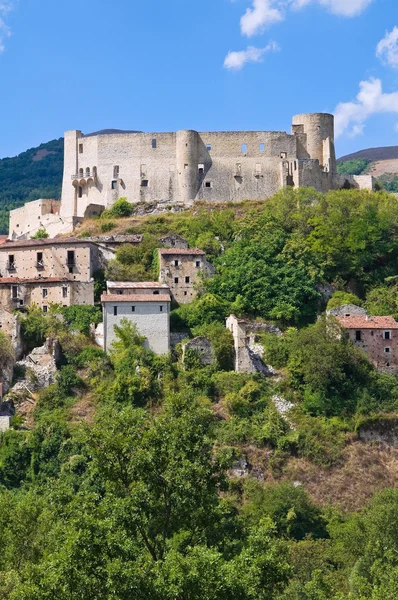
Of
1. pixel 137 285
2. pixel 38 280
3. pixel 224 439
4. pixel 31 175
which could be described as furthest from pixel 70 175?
pixel 31 175

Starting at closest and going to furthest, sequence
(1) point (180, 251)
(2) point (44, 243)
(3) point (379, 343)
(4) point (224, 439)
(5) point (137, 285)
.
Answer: (4) point (224, 439)
(3) point (379, 343)
(5) point (137, 285)
(1) point (180, 251)
(2) point (44, 243)

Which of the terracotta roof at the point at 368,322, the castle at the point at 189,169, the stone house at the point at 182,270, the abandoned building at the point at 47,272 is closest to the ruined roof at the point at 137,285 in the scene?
the stone house at the point at 182,270

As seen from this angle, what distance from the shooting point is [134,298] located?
59.6m

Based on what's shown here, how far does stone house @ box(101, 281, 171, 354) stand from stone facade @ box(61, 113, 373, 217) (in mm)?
21326

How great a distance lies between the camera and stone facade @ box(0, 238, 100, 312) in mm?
62625

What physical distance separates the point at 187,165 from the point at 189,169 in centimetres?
33

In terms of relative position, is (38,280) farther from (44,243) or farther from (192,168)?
(192,168)

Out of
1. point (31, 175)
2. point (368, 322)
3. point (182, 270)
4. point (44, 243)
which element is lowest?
point (368, 322)

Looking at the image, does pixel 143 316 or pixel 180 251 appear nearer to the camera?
pixel 143 316

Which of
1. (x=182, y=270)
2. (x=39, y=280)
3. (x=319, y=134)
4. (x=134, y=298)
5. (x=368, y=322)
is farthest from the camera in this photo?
(x=319, y=134)

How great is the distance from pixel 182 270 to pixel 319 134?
23.4m

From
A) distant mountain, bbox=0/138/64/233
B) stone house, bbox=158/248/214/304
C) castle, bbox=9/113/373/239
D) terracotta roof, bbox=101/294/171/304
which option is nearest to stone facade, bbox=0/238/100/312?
terracotta roof, bbox=101/294/171/304

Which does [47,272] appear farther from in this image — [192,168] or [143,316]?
[192,168]

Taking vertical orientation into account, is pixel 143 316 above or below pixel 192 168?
below
